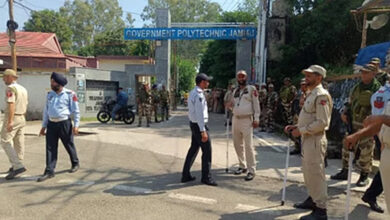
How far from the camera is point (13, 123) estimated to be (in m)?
5.84

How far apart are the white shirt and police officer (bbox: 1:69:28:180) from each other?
10.3 ft

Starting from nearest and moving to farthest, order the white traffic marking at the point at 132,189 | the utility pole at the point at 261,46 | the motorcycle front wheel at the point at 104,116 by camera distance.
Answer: the white traffic marking at the point at 132,189, the motorcycle front wheel at the point at 104,116, the utility pole at the point at 261,46

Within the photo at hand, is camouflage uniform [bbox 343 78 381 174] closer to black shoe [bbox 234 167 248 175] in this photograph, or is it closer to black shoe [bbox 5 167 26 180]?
black shoe [bbox 234 167 248 175]

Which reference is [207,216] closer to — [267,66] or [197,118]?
[197,118]

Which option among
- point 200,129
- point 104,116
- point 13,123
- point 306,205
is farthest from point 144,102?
point 306,205

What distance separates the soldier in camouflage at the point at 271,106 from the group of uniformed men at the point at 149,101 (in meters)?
4.96

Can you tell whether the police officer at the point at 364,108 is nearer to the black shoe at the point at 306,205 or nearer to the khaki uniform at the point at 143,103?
the black shoe at the point at 306,205

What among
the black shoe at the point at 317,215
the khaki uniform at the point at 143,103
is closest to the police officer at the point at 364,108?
the black shoe at the point at 317,215

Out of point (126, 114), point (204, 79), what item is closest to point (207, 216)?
point (204, 79)

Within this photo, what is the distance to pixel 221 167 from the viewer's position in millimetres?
6926

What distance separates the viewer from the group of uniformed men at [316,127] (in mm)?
3445

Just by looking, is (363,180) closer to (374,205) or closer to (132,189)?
(374,205)

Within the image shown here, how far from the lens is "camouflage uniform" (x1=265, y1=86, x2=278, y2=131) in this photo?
12.0 metres

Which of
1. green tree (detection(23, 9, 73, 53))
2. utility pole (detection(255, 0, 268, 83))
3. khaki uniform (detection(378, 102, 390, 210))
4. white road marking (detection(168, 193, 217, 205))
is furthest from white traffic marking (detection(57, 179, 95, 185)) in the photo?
green tree (detection(23, 9, 73, 53))
